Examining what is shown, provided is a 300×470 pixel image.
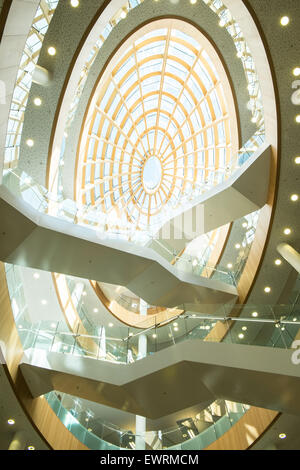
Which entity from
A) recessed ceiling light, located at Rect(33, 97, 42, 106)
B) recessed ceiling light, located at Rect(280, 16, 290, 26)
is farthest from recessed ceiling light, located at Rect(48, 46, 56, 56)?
recessed ceiling light, located at Rect(280, 16, 290, 26)

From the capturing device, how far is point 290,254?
12469mm

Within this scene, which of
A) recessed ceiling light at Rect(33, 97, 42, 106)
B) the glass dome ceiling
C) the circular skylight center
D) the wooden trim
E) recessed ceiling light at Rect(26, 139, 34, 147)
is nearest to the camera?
the wooden trim

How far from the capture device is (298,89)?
1041cm

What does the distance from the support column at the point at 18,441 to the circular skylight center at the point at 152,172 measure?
2180 cm

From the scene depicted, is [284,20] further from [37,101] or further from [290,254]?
[37,101]

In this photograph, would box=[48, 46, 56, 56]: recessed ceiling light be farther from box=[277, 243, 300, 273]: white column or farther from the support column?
the support column

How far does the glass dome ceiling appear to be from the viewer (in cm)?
2091

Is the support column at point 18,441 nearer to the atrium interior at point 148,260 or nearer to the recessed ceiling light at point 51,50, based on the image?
the atrium interior at point 148,260

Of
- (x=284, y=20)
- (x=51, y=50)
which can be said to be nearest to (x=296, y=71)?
(x=284, y=20)

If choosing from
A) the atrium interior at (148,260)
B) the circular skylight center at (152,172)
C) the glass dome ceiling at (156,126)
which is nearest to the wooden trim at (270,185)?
the atrium interior at (148,260)

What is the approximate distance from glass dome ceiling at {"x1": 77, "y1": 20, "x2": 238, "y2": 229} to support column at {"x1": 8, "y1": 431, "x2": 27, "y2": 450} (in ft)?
38.3

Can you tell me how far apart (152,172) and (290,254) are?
17944 mm

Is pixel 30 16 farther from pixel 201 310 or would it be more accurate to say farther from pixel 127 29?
pixel 127 29

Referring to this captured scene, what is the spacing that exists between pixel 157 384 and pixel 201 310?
3.24 m
